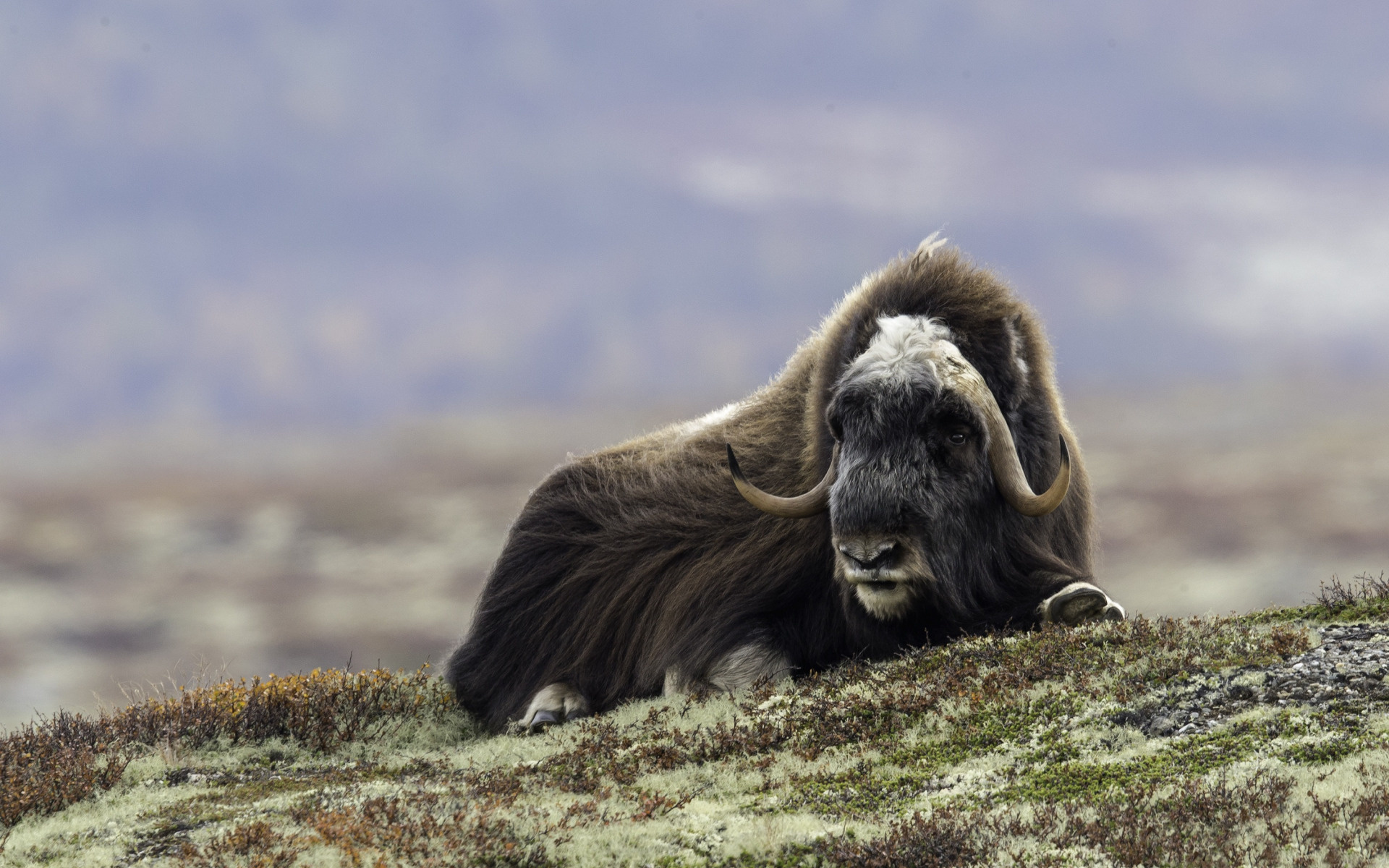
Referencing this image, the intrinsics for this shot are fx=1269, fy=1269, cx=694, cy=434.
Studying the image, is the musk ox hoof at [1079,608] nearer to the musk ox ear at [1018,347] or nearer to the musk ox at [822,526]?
the musk ox at [822,526]

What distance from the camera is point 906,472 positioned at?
20.2ft

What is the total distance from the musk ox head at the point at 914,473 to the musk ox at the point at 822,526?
1 centimetres

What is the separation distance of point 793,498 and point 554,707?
203cm

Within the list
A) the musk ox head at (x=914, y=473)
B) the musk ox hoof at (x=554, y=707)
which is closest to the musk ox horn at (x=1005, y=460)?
the musk ox head at (x=914, y=473)

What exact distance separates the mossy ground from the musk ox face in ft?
1.40

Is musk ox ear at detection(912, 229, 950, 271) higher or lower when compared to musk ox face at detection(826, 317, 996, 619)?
higher

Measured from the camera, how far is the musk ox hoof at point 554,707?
24.3 ft

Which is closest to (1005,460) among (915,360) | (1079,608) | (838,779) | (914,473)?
(914,473)

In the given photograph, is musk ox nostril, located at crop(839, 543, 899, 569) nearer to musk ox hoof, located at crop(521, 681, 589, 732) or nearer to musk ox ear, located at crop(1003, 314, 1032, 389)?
musk ox ear, located at crop(1003, 314, 1032, 389)

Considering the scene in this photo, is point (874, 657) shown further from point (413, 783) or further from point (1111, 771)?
point (413, 783)

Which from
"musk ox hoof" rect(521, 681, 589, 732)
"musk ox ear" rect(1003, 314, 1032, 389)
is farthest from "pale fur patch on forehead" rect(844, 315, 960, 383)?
"musk ox hoof" rect(521, 681, 589, 732)

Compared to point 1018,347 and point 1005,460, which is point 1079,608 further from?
point 1018,347

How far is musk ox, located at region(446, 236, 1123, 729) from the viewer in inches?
247

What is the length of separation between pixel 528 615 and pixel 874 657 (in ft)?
8.43
